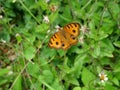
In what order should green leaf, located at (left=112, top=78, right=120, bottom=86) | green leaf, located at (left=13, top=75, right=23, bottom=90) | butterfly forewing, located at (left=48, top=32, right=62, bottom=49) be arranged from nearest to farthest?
butterfly forewing, located at (left=48, top=32, right=62, bottom=49) < green leaf, located at (left=112, top=78, right=120, bottom=86) < green leaf, located at (left=13, top=75, right=23, bottom=90)

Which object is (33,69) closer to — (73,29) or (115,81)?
(73,29)

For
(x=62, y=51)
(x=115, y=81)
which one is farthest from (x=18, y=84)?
(x=115, y=81)

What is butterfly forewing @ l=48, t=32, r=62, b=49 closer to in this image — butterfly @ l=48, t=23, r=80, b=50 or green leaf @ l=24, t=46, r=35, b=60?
butterfly @ l=48, t=23, r=80, b=50

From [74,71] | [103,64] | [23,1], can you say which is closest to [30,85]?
[74,71]

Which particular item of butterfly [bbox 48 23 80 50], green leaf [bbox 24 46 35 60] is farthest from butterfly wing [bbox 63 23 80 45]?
green leaf [bbox 24 46 35 60]

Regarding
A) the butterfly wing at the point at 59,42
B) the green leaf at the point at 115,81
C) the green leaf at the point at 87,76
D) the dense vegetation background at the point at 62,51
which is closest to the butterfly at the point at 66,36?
the butterfly wing at the point at 59,42

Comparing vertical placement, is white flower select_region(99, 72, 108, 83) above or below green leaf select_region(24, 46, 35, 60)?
below

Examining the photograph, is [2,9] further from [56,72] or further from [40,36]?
[56,72]
